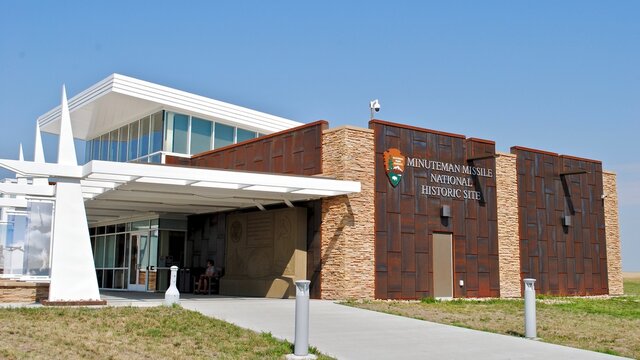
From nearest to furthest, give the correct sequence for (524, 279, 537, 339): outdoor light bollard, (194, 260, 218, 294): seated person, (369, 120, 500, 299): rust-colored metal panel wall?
1. (524, 279, 537, 339): outdoor light bollard
2. (369, 120, 500, 299): rust-colored metal panel wall
3. (194, 260, 218, 294): seated person

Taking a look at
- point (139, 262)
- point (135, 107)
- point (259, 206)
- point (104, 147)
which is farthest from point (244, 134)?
point (259, 206)

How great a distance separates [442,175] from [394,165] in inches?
87.9

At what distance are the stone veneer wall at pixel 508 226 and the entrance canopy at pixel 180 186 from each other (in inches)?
281

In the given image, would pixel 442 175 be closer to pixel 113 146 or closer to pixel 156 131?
pixel 156 131

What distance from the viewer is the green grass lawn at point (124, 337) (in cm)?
995

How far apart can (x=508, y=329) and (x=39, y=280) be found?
10.9 meters

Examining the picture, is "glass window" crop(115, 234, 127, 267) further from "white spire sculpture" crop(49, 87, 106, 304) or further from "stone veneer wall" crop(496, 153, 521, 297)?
"stone veneer wall" crop(496, 153, 521, 297)

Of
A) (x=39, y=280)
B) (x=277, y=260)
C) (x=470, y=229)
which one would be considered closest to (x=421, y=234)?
(x=470, y=229)

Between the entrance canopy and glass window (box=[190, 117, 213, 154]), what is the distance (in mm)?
5519

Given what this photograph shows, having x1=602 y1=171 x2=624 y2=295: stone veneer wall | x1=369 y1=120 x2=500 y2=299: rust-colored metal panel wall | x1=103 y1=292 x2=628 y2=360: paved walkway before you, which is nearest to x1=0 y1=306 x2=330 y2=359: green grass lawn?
x1=103 y1=292 x2=628 y2=360: paved walkway

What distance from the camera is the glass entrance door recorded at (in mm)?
25578

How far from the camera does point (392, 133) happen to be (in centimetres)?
2123

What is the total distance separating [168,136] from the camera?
91.8 ft

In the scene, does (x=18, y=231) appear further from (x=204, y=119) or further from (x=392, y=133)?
(x=392, y=133)
